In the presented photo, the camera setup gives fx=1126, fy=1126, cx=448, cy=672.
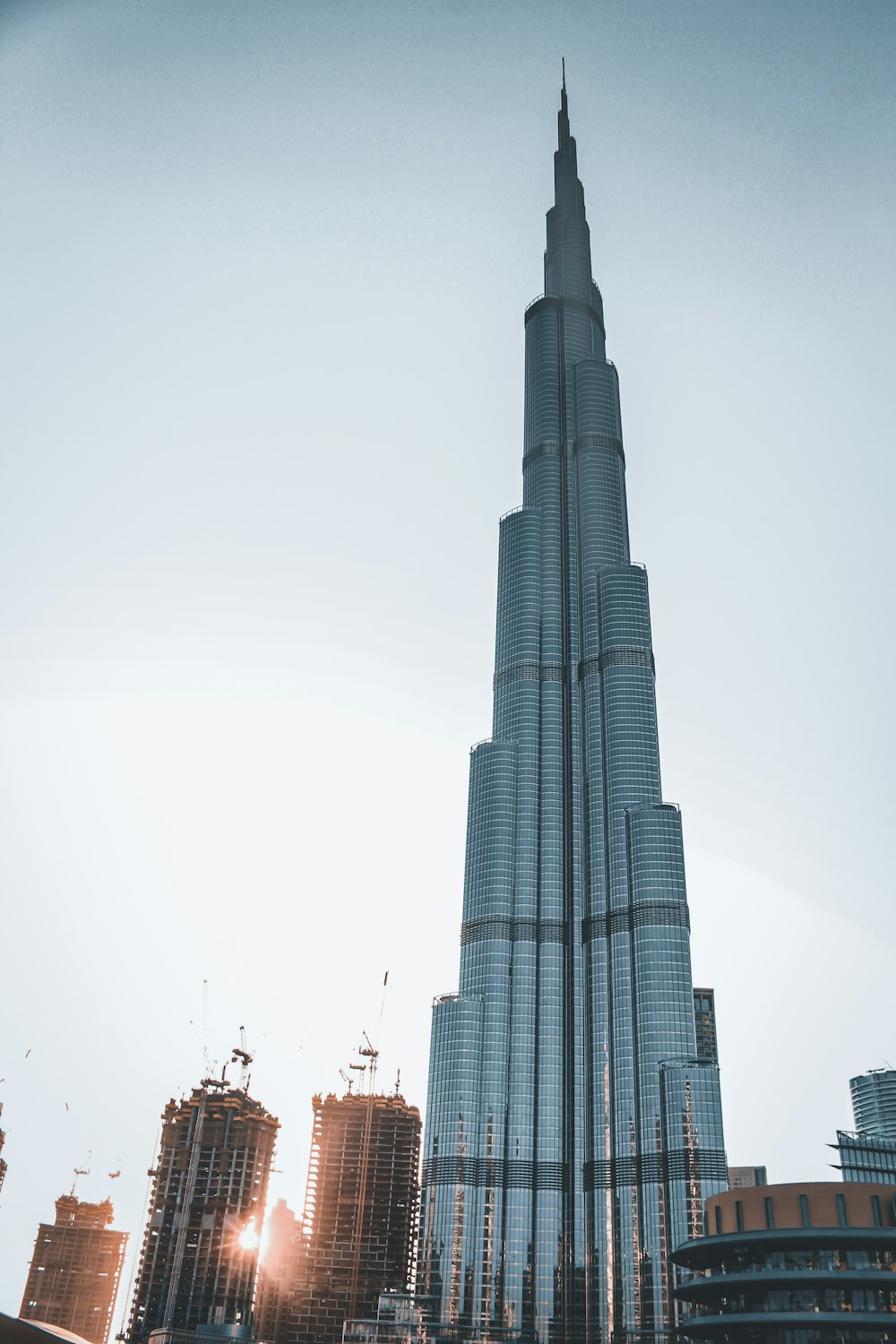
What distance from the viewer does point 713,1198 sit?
509 feet

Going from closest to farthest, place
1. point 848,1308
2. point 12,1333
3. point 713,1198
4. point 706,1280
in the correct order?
point 12,1333 → point 848,1308 → point 706,1280 → point 713,1198

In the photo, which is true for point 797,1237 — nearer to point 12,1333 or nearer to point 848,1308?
point 848,1308

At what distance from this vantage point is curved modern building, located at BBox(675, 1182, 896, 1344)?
13362 centimetres

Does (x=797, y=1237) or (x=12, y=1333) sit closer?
(x=12, y=1333)

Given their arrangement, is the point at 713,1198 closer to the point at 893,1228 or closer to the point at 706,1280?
the point at 706,1280

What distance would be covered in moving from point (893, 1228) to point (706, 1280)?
24907mm

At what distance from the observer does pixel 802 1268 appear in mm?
136750

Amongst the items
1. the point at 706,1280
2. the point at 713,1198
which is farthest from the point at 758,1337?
the point at 713,1198

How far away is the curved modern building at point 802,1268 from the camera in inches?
5261

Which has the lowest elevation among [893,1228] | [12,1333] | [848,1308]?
[12,1333]

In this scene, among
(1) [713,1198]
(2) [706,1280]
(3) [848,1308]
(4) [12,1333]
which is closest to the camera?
(4) [12,1333]

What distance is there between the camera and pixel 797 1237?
136500 mm

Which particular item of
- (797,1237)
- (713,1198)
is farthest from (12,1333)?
(713,1198)

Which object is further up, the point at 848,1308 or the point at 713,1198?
the point at 713,1198
